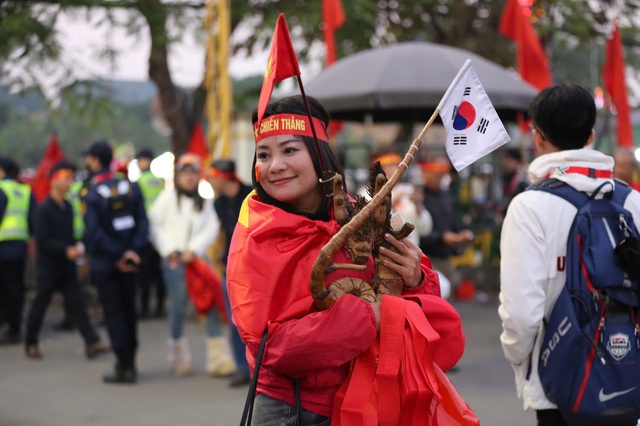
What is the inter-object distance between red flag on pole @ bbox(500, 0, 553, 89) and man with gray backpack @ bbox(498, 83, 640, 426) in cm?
865

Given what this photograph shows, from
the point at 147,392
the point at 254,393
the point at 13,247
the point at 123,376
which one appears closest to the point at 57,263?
the point at 13,247

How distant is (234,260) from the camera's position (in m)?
2.72

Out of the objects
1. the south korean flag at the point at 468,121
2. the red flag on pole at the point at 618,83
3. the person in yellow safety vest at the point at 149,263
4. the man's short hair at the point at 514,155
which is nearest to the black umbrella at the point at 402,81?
the man's short hair at the point at 514,155

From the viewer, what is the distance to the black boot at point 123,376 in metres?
8.16

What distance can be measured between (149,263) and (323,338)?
392 inches

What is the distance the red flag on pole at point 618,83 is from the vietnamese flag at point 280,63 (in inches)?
409

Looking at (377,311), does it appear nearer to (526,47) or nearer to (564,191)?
(564,191)

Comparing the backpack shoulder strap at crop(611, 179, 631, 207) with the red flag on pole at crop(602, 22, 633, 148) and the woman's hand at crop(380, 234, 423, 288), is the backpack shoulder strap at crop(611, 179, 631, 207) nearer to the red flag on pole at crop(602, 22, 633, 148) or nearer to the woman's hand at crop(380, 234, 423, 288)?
the woman's hand at crop(380, 234, 423, 288)

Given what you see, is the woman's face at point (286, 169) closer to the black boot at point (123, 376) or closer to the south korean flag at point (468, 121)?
the south korean flag at point (468, 121)

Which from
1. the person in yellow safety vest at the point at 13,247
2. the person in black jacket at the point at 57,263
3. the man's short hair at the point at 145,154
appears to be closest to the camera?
the person in black jacket at the point at 57,263

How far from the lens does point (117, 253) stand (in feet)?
26.3

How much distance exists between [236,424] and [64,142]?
25.3 metres

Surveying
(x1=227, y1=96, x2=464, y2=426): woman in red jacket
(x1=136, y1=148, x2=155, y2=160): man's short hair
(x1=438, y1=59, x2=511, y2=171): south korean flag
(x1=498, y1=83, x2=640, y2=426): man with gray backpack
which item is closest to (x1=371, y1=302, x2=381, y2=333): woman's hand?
(x1=227, y1=96, x2=464, y2=426): woman in red jacket

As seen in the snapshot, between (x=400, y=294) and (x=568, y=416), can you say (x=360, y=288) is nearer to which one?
(x=400, y=294)
